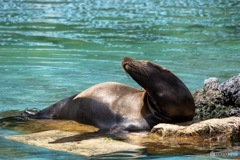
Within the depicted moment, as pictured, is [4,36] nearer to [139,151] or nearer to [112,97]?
[112,97]

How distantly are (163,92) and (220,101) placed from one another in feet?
2.94

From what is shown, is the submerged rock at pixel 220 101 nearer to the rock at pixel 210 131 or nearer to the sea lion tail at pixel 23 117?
the rock at pixel 210 131

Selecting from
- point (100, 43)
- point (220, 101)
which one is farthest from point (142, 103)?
point (100, 43)

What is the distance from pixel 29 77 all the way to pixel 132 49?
3.97 metres

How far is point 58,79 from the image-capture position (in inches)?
484

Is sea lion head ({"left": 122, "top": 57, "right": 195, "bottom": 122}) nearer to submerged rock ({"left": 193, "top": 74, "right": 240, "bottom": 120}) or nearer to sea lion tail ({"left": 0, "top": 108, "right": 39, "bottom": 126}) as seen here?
submerged rock ({"left": 193, "top": 74, "right": 240, "bottom": 120})

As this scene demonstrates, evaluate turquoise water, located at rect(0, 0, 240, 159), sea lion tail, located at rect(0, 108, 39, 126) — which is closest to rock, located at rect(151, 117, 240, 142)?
turquoise water, located at rect(0, 0, 240, 159)

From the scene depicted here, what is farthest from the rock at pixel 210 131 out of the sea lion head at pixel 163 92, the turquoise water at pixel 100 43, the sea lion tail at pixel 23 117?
the sea lion tail at pixel 23 117

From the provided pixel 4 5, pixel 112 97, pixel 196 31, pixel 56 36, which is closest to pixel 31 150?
pixel 112 97

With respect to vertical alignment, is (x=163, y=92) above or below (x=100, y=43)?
above

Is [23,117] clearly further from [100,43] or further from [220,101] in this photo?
[100,43]

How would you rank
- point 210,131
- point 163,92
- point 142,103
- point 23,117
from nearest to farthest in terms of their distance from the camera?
1. point 210,131
2. point 163,92
3. point 142,103
4. point 23,117

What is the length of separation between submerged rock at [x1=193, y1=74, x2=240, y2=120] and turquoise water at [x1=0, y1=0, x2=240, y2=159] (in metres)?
2.11

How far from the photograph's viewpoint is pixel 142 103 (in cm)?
855
